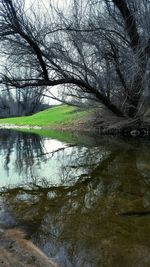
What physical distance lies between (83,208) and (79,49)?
10327 millimetres

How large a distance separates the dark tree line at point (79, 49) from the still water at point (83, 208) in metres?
3.88

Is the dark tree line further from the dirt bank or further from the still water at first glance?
the dirt bank

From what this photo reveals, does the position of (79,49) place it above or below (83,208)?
above

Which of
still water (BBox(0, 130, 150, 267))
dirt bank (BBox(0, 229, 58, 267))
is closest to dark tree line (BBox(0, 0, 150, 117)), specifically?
still water (BBox(0, 130, 150, 267))

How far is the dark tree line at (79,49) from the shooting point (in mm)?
11977

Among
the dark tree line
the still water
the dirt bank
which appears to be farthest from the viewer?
the dark tree line

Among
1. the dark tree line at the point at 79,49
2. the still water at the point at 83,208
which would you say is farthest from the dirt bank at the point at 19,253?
the dark tree line at the point at 79,49

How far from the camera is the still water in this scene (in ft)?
13.8

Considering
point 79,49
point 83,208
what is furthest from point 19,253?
point 79,49

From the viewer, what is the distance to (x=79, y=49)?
48.5 ft

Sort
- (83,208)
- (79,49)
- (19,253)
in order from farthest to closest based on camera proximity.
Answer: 1. (79,49)
2. (83,208)
3. (19,253)

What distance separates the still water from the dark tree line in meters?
3.88

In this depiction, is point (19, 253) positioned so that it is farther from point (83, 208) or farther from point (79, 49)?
point (79, 49)

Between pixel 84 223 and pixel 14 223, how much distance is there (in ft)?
3.70
